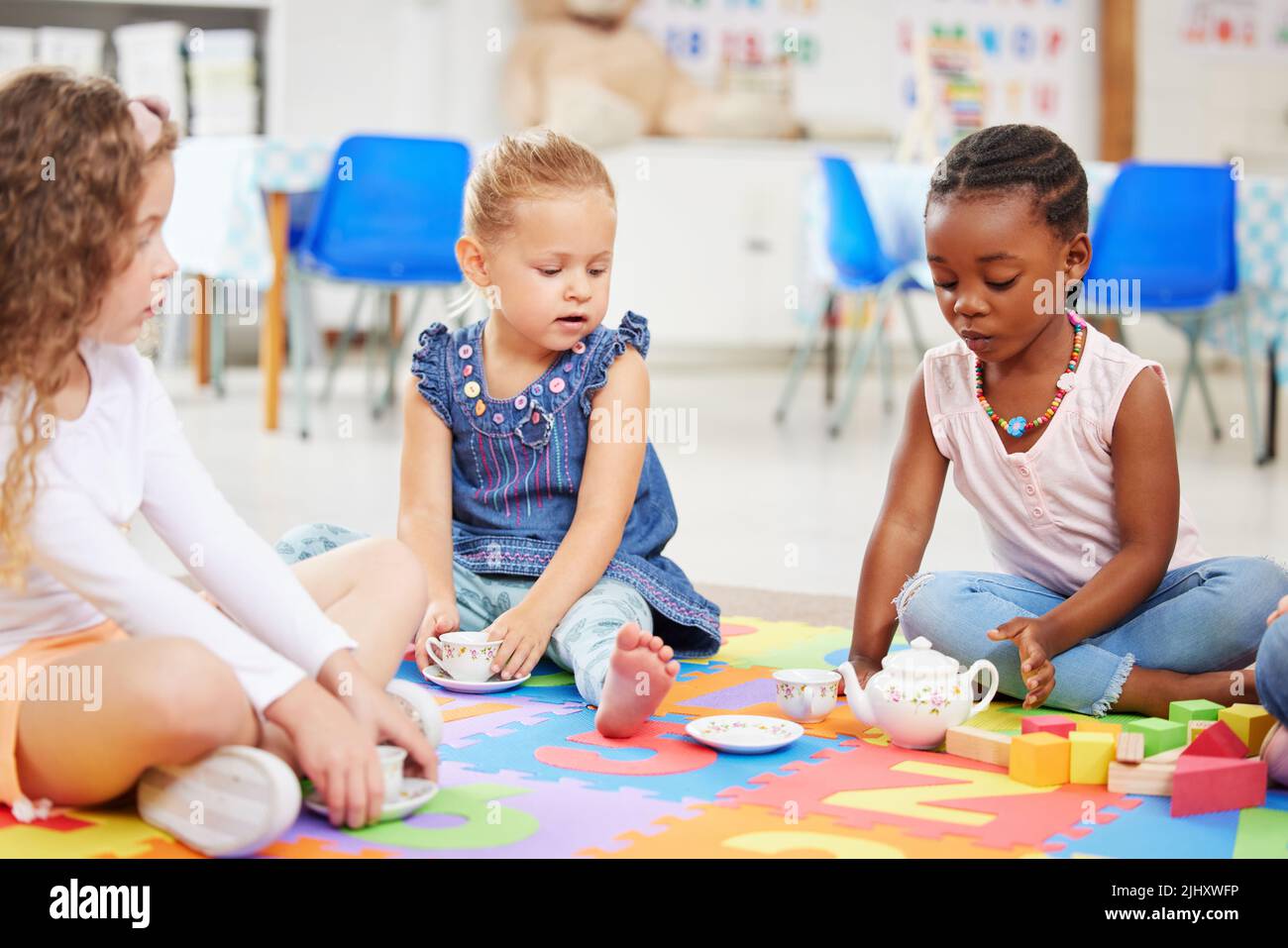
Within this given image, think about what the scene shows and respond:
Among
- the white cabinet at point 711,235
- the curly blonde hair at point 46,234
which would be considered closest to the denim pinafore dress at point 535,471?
the curly blonde hair at point 46,234

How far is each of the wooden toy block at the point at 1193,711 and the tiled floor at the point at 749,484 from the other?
0.75 metres

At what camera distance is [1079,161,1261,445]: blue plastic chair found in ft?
10.8

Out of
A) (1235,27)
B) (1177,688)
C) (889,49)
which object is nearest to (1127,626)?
(1177,688)

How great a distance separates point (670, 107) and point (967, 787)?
452 cm

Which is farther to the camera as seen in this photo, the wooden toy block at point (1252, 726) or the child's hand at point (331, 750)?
the wooden toy block at point (1252, 726)

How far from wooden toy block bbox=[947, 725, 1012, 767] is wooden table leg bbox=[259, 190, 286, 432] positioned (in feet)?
7.74

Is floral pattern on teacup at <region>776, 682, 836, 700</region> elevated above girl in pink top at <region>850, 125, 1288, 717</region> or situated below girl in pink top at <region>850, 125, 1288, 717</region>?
below

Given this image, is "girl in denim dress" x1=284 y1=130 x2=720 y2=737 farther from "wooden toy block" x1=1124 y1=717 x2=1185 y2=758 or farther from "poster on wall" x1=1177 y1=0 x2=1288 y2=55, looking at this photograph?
"poster on wall" x1=1177 y1=0 x2=1288 y2=55

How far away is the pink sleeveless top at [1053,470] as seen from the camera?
1.48m

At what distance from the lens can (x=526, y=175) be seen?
158 centimetres

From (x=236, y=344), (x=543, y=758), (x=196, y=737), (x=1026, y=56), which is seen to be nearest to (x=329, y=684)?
(x=196, y=737)

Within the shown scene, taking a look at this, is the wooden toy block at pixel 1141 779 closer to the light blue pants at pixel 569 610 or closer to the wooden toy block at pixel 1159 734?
the wooden toy block at pixel 1159 734

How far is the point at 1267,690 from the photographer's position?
119 cm

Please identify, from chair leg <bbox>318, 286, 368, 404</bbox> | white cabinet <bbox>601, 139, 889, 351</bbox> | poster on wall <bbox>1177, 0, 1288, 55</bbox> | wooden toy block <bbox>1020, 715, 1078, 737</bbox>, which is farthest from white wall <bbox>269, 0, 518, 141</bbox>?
wooden toy block <bbox>1020, 715, 1078, 737</bbox>
